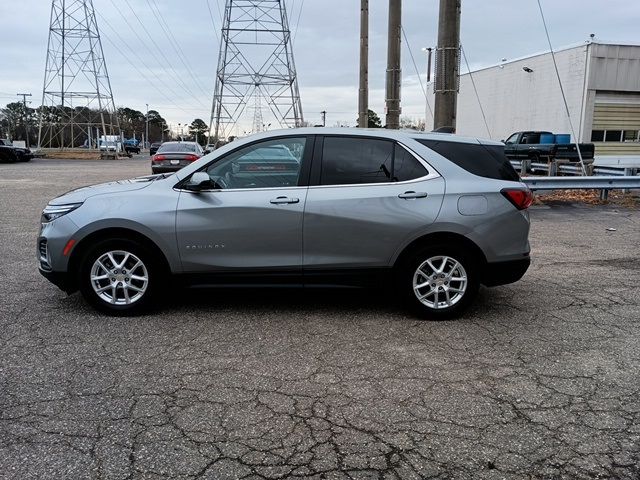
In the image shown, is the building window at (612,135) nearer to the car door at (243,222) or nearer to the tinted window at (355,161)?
the tinted window at (355,161)

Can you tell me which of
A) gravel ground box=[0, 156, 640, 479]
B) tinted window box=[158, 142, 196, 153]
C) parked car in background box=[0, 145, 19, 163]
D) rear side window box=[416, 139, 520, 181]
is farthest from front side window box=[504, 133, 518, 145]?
parked car in background box=[0, 145, 19, 163]

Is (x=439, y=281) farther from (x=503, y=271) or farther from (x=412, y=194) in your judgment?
(x=412, y=194)

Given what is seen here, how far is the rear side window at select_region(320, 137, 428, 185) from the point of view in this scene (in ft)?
17.0

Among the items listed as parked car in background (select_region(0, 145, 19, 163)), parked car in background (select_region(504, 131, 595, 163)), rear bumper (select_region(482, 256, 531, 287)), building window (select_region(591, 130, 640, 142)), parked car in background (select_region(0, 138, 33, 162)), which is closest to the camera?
rear bumper (select_region(482, 256, 531, 287))

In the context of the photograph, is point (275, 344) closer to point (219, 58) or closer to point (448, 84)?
point (448, 84)

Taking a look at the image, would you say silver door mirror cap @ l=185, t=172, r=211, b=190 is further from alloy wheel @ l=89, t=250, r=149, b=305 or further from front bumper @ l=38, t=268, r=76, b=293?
front bumper @ l=38, t=268, r=76, b=293

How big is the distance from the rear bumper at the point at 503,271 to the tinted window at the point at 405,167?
106 centimetres

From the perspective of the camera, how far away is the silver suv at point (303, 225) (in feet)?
Result: 16.6

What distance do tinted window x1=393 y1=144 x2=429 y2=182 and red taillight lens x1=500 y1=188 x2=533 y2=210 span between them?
30.1 inches

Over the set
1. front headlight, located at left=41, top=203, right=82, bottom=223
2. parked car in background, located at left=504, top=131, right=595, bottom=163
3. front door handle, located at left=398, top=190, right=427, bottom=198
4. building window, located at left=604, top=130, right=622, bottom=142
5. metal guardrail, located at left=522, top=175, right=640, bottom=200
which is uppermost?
building window, located at left=604, top=130, right=622, bottom=142

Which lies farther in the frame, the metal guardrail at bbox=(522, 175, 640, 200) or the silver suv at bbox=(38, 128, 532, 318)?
the metal guardrail at bbox=(522, 175, 640, 200)

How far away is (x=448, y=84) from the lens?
35.8 feet

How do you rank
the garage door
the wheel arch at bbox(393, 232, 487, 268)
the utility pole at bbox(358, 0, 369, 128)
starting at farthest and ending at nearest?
the garage door, the utility pole at bbox(358, 0, 369, 128), the wheel arch at bbox(393, 232, 487, 268)

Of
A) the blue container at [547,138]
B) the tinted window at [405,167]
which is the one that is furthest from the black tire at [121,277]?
the blue container at [547,138]
